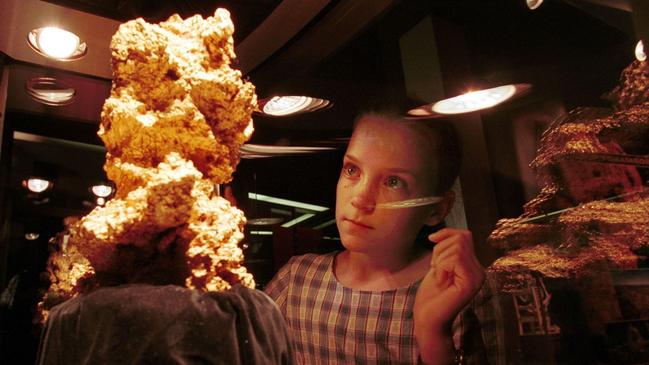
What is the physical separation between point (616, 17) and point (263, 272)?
130cm

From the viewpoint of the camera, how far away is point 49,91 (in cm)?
188

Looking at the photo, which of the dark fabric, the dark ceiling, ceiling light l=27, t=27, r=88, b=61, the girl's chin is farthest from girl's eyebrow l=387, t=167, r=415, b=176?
→ ceiling light l=27, t=27, r=88, b=61

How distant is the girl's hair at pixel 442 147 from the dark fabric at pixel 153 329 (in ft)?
2.14

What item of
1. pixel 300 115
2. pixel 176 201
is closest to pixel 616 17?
pixel 300 115

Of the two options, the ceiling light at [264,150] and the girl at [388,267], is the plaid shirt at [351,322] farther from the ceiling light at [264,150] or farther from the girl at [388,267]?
the ceiling light at [264,150]

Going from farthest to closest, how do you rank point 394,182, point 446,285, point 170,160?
point 394,182, point 446,285, point 170,160

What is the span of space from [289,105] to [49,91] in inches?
36.9

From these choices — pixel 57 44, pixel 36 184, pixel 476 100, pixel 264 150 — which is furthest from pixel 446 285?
pixel 57 44

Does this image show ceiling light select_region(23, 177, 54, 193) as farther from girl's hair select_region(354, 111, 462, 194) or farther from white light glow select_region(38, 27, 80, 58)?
girl's hair select_region(354, 111, 462, 194)

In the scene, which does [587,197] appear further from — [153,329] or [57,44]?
[57,44]

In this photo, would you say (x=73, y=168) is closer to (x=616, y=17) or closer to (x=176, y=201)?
(x=176, y=201)

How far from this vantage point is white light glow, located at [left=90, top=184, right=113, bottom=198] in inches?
67.2

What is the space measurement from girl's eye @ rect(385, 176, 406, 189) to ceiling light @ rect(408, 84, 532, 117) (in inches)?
8.6

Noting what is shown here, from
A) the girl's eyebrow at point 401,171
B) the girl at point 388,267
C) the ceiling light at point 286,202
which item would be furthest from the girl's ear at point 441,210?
the ceiling light at point 286,202
